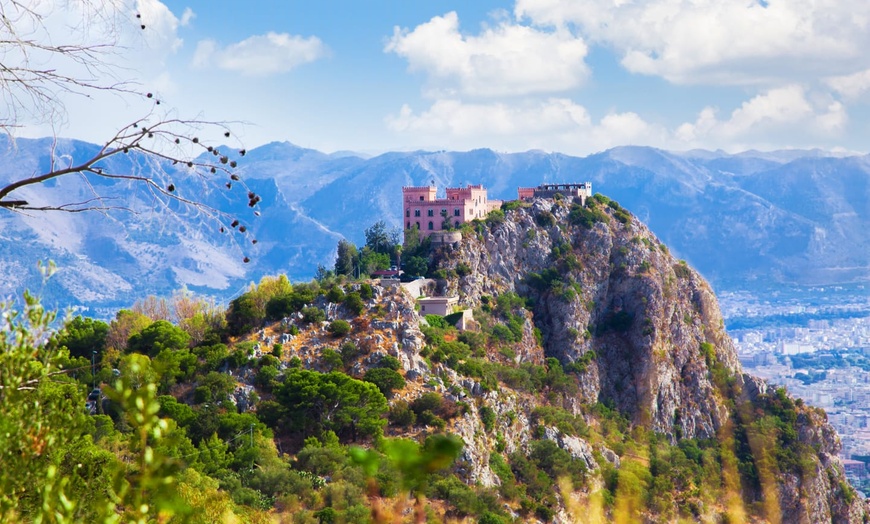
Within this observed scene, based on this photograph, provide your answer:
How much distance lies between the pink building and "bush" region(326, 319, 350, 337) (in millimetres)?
27738

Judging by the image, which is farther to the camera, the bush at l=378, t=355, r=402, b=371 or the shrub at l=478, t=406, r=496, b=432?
the shrub at l=478, t=406, r=496, b=432

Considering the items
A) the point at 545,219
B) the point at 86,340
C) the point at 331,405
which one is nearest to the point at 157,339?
the point at 86,340

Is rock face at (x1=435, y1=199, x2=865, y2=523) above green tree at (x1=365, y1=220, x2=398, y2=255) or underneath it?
underneath

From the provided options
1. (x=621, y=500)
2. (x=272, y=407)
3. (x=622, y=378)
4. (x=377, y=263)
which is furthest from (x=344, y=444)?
(x=622, y=378)

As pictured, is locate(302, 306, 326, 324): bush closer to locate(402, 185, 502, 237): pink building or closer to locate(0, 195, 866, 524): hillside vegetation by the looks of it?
locate(0, 195, 866, 524): hillside vegetation

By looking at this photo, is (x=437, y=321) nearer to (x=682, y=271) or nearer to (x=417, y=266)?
(x=417, y=266)

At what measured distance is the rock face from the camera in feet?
287

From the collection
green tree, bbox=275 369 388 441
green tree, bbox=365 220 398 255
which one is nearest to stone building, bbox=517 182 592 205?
green tree, bbox=365 220 398 255

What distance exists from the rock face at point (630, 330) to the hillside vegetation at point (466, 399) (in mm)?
191

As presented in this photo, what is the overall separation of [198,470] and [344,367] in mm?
16937

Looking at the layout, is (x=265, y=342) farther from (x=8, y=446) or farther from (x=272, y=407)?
(x=8, y=446)

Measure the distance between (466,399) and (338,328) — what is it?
9.32m

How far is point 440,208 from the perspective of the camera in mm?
94625

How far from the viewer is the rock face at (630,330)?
87500 mm
